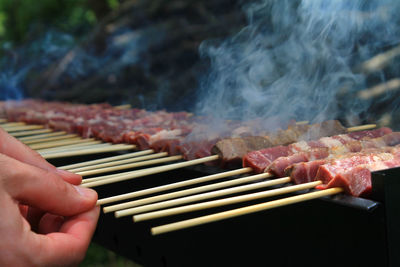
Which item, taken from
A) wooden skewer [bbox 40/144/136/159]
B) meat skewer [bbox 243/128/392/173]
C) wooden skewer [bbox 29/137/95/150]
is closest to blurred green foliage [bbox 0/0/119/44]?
wooden skewer [bbox 29/137/95/150]

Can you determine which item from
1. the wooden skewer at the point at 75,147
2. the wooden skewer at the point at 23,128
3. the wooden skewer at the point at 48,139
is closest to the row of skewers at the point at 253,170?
the wooden skewer at the point at 75,147

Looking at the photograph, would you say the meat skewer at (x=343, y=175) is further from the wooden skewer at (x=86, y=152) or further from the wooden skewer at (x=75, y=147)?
the wooden skewer at (x=75, y=147)

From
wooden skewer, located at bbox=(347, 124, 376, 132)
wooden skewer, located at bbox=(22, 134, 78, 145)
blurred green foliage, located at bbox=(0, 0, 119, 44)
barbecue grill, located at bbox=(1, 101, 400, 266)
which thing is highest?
blurred green foliage, located at bbox=(0, 0, 119, 44)

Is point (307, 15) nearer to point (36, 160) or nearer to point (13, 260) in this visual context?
point (36, 160)

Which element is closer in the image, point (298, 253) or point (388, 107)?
point (298, 253)

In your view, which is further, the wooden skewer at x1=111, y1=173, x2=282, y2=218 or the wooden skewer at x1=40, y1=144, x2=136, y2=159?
the wooden skewer at x1=40, y1=144, x2=136, y2=159

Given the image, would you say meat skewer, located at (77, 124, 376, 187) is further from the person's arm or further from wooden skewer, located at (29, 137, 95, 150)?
wooden skewer, located at (29, 137, 95, 150)

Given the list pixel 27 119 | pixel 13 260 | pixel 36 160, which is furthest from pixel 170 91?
pixel 13 260
